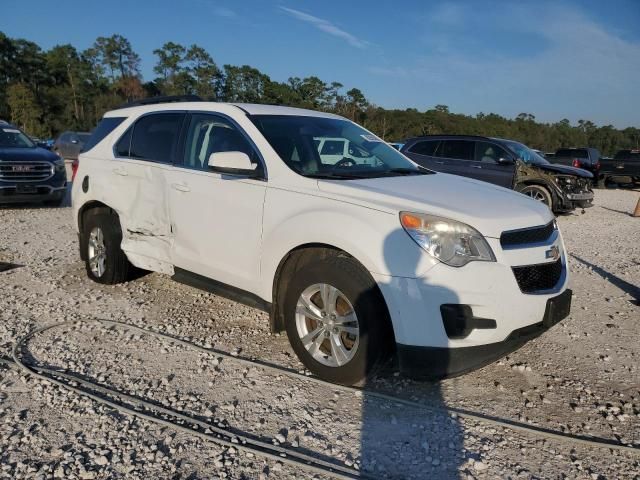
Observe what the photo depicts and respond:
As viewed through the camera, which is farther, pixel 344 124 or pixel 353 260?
pixel 344 124

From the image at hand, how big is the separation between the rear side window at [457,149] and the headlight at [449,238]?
917cm

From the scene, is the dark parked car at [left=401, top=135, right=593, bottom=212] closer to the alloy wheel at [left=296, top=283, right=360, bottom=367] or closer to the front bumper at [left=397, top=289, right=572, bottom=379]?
the front bumper at [left=397, top=289, right=572, bottom=379]

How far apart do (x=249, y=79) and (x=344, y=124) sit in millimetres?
70450

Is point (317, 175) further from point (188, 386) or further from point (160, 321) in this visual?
point (160, 321)

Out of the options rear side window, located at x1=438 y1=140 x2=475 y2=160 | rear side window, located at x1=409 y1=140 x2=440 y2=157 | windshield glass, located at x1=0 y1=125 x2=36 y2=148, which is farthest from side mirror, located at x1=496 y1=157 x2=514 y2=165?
windshield glass, located at x1=0 y1=125 x2=36 y2=148

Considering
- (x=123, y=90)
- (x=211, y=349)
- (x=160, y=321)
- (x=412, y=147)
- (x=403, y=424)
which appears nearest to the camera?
(x=403, y=424)

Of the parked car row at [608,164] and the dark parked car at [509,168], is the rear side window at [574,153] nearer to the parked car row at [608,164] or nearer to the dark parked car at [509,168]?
the parked car row at [608,164]

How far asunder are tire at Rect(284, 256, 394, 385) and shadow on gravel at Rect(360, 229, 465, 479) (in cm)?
15

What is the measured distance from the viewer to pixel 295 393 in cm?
328

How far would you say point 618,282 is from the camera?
241 inches

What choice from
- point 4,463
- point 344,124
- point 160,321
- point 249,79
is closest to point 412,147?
point 344,124

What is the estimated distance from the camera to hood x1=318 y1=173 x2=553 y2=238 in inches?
119

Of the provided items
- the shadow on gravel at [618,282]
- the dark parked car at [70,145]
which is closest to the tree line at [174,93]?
the dark parked car at [70,145]

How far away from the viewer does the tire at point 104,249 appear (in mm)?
5012
